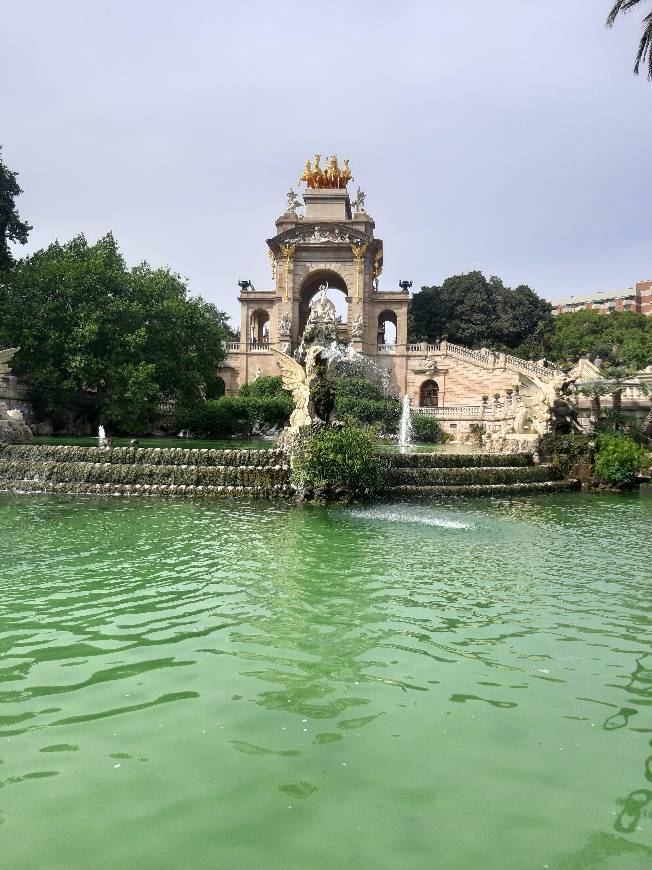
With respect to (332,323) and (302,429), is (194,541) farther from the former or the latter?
(332,323)

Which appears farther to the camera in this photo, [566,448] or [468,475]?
[566,448]

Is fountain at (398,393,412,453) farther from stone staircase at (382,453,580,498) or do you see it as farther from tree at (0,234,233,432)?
stone staircase at (382,453,580,498)

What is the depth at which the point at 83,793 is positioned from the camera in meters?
3.76

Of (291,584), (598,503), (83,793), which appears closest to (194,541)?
(291,584)

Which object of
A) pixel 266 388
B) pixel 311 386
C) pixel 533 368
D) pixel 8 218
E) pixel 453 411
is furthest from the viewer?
pixel 266 388

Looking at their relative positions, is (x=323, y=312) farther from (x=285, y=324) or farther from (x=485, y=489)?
(x=485, y=489)

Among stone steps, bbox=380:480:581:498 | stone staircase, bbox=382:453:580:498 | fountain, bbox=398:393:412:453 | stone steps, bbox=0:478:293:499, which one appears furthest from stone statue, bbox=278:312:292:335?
stone steps, bbox=0:478:293:499

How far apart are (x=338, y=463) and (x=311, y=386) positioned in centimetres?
298

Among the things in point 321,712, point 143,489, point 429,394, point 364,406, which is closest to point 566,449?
point 143,489

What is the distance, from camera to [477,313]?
211 feet

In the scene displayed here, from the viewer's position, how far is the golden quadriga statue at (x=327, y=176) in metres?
57.3

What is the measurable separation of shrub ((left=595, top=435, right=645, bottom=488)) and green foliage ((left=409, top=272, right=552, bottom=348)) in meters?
44.0

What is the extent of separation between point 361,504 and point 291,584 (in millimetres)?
7548

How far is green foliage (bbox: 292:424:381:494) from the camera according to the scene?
50.5 ft
